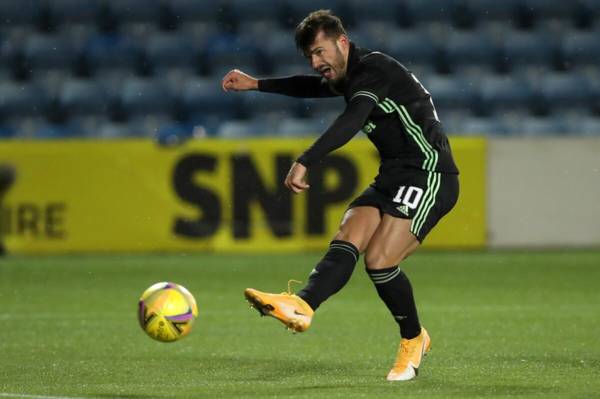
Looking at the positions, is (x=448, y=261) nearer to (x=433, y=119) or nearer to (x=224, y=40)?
(x=224, y=40)

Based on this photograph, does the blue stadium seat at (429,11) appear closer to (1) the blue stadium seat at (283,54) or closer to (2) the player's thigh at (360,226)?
(1) the blue stadium seat at (283,54)

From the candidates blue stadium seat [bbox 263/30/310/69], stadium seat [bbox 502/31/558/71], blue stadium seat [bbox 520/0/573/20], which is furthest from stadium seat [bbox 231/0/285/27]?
blue stadium seat [bbox 520/0/573/20]

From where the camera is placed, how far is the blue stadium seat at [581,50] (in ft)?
51.2

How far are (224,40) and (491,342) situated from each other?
→ 355 inches

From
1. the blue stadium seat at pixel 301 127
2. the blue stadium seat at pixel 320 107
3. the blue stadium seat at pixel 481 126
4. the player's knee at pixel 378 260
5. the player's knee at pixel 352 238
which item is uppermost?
the player's knee at pixel 352 238

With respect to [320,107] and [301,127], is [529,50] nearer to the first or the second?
[320,107]

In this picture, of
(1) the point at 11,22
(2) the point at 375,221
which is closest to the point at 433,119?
(2) the point at 375,221

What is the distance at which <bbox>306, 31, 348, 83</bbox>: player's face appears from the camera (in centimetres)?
560

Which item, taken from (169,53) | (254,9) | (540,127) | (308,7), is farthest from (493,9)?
(169,53)

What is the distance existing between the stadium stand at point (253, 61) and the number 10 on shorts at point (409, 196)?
8803 millimetres

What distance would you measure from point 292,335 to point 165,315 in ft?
6.58

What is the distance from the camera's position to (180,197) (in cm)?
1298

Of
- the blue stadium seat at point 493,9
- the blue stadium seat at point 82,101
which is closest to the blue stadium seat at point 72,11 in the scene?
the blue stadium seat at point 82,101

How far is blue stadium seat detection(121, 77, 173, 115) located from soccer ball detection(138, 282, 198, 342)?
9.38 meters
